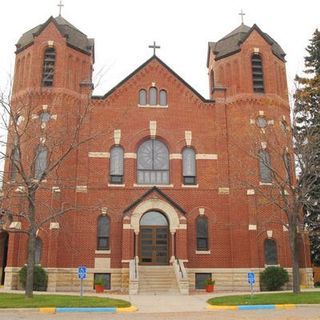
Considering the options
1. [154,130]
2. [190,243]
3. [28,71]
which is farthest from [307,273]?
[28,71]

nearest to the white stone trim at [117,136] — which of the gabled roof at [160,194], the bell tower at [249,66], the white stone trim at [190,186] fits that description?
the gabled roof at [160,194]

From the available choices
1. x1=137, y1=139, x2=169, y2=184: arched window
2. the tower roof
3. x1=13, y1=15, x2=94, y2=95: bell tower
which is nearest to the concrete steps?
x1=137, y1=139, x2=169, y2=184: arched window

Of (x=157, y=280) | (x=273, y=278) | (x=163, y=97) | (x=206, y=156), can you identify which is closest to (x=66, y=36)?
(x=163, y=97)

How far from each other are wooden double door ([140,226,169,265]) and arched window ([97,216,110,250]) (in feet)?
6.58

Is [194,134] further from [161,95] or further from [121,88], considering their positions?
[121,88]

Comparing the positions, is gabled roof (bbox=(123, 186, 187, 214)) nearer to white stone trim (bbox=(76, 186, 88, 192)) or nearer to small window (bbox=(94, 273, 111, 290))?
white stone trim (bbox=(76, 186, 88, 192))

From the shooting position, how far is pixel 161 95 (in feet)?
96.4

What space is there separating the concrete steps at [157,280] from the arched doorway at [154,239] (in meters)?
1.02

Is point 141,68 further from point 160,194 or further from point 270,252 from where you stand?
point 270,252

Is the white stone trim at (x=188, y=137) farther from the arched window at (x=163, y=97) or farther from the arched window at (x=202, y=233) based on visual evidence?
the arched window at (x=202, y=233)

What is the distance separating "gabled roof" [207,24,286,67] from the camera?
3033cm

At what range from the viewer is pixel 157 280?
23.8m

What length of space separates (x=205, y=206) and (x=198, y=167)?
97.9 inches

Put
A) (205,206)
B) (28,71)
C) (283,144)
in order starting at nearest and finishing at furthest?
(283,144) → (205,206) → (28,71)
